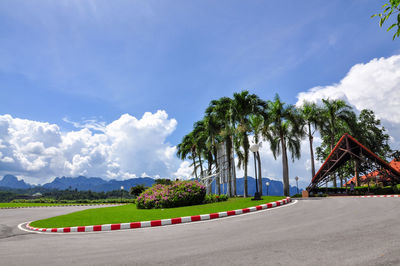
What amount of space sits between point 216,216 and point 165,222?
86.6 inches

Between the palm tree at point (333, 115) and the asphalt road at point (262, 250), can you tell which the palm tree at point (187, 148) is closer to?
the palm tree at point (333, 115)

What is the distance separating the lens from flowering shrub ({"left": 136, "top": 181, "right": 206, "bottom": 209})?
64.8 ft

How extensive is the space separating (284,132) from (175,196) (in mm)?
19040

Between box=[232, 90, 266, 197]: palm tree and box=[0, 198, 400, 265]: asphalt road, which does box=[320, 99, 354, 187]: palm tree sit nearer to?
box=[232, 90, 266, 197]: palm tree

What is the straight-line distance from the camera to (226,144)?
31.3 meters

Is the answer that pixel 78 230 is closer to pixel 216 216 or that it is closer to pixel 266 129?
pixel 216 216

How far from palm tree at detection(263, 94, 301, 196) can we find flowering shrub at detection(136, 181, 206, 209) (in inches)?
548

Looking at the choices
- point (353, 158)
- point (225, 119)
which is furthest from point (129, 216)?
point (353, 158)

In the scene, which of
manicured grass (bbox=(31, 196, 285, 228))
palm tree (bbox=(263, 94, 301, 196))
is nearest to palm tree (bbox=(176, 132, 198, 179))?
palm tree (bbox=(263, 94, 301, 196))

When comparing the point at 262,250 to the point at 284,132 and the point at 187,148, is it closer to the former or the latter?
the point at 284,132

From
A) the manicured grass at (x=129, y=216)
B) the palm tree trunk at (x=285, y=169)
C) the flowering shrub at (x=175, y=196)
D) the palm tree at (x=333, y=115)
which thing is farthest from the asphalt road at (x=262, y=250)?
the palm tree at (x=333, y=115)

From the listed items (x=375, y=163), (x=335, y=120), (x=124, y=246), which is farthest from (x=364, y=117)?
(x=124, y=246)

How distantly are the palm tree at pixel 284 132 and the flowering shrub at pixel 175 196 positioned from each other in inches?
548

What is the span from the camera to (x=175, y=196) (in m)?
19.8
